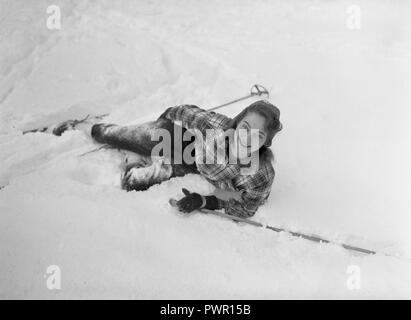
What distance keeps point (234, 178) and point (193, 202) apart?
23cm

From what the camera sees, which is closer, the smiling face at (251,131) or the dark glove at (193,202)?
the smiling face at (251,131)

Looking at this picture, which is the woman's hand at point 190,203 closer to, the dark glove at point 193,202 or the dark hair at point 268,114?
the dark glove at point 193,202

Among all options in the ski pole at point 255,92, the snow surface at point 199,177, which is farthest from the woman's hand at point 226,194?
the ski pole at point 255,92

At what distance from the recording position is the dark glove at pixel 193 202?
1.90 metres

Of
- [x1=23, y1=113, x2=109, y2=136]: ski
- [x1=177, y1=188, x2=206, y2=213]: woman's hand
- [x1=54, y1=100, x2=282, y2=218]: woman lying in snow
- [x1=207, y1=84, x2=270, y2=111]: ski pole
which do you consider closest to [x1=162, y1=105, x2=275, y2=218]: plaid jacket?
[x1=54, y1=100, x2=282, y2=218]: woman lying in snow

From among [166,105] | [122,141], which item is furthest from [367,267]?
[166,105]

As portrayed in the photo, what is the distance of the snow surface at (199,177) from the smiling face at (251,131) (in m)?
0.42

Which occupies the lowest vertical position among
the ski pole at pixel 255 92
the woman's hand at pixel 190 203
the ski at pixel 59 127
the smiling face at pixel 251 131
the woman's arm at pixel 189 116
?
the woman's hand at pixel 190 203

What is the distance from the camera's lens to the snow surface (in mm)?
1677

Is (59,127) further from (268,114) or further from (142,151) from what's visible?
(268,114)
